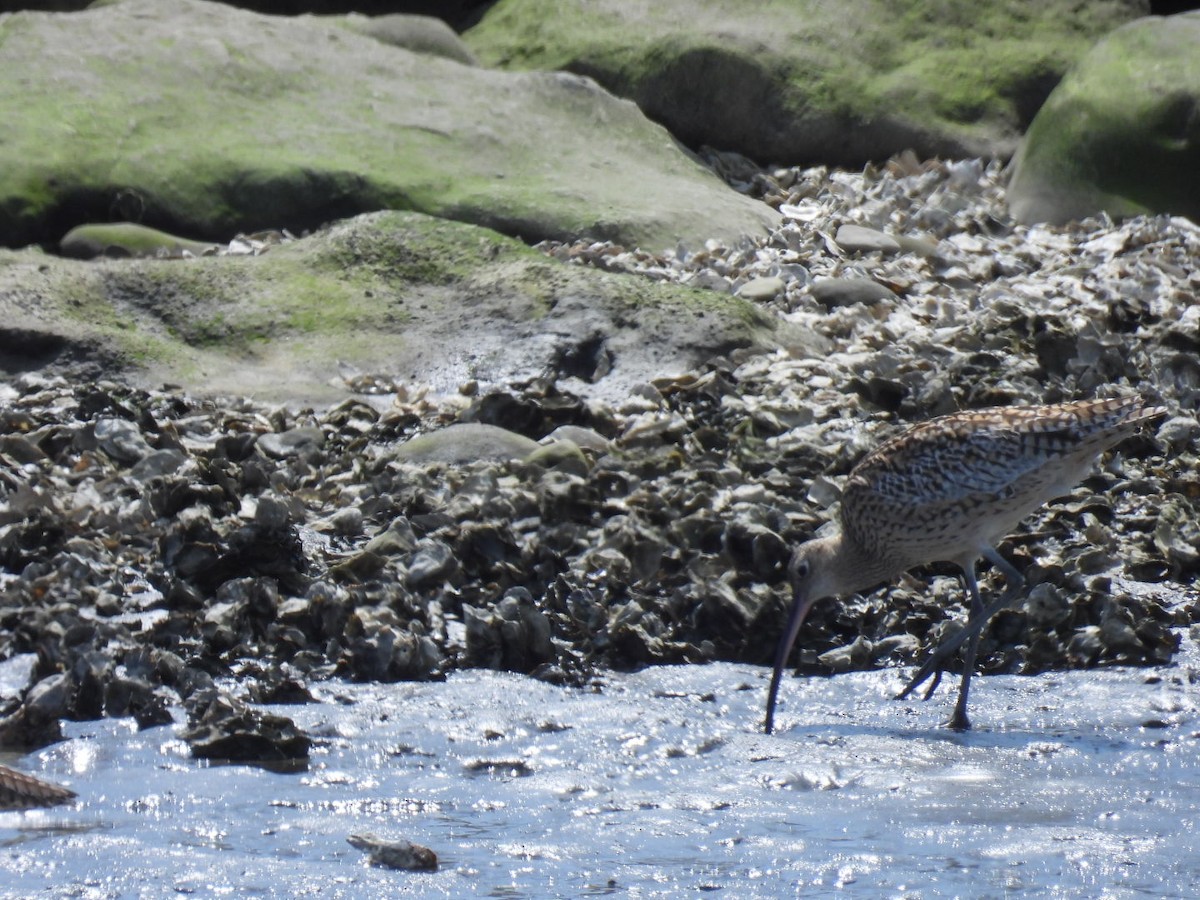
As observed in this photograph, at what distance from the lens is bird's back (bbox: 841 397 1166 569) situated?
6.27m

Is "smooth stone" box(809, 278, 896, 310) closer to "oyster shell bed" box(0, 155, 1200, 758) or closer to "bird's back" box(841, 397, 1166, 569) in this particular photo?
"oyster shell bed" box(0, 155, 1200, 758)

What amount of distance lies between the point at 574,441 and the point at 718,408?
0.82m

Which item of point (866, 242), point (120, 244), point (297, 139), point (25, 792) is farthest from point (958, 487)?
point (297, 139)

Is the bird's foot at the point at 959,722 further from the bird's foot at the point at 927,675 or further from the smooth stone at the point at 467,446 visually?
the smooth stone at the point at 467,446

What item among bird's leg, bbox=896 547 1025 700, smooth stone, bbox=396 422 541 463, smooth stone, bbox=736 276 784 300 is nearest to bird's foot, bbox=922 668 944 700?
bird's leg, bbox=896 547 1025 700

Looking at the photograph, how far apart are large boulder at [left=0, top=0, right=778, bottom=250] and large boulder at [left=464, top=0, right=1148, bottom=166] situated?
104 cm

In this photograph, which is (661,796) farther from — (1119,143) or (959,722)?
(1119,143)

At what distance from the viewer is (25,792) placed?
179 inches

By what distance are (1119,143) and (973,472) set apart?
6641mm

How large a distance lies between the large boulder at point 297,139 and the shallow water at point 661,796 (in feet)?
19.3

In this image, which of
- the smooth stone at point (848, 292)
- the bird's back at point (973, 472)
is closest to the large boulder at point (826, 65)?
the smooth stone at point (848, 292)

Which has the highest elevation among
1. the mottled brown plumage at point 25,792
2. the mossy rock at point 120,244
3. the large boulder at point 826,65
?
the large boulder at point 826,65

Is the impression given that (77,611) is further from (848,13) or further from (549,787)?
(848,13)

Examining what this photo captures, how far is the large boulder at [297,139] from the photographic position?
11.4 metres
